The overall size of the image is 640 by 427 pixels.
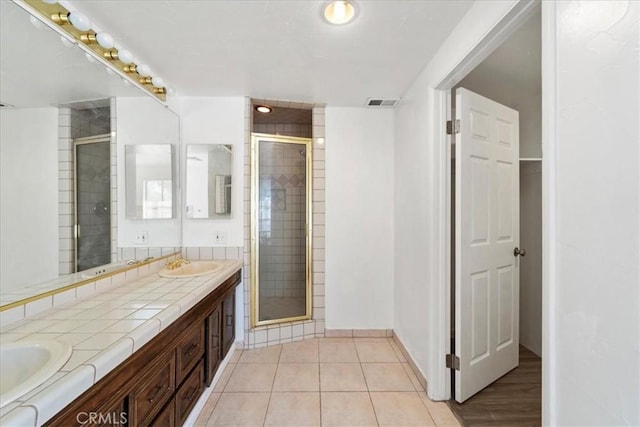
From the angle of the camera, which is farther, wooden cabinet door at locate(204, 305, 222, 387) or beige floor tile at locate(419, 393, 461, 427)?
wooden cabinet door at locate(204, 305, 222, 387)

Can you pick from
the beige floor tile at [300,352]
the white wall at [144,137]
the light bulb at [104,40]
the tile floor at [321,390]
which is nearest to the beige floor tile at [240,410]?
the tile floor at [321,390]

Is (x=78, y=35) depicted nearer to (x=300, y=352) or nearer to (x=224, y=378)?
(x=224, y=378)

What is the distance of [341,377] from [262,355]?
0.71 meters

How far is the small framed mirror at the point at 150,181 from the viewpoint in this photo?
182 centimetres

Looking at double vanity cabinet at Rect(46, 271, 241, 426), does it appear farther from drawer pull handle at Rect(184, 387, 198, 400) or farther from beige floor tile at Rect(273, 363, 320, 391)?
beige floor tile at Rect(273, 363, 320, 391)

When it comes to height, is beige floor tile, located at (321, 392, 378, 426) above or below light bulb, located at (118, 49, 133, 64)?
below

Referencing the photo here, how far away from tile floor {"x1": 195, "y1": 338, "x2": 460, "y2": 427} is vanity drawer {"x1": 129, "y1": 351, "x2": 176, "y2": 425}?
1.75 ft

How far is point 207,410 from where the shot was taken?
1.61 metres

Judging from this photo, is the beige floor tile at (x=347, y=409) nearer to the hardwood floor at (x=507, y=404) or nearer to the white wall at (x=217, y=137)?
the hardwood floor at (x=507, y=404)

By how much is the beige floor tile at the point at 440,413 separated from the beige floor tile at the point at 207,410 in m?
1.33

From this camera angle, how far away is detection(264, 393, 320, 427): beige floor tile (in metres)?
1.53

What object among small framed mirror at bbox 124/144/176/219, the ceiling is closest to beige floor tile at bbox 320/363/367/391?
small framed mirror at bbox 124/144/176/219

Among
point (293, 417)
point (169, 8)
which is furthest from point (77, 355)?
point (169, 8)

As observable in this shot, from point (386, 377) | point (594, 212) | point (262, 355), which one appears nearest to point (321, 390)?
point (386, 377)
